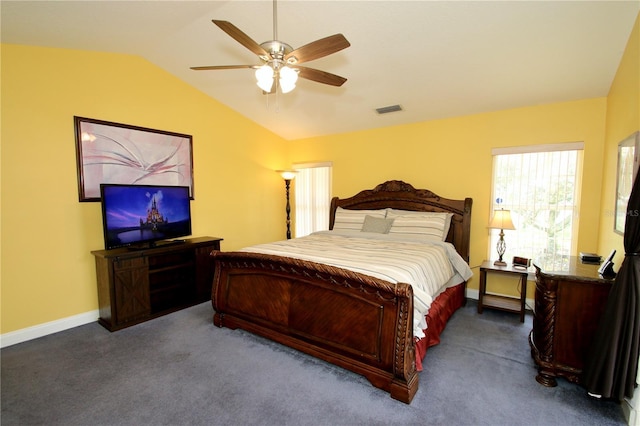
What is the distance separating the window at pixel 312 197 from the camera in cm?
538

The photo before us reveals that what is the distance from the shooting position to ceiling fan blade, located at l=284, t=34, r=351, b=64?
1.88m

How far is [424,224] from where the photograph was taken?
12.4ft

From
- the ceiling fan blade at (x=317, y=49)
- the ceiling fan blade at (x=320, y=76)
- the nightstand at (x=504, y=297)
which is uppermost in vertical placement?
the ceiling fan blade at (x=317, y=49)

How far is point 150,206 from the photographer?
3402 millimetres

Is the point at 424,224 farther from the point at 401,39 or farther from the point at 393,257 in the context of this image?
the point at 401,39

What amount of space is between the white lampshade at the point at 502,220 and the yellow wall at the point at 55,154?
4.15 m

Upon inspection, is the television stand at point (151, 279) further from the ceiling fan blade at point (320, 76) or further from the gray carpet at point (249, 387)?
the ceiling fan blade at point (320, 76)

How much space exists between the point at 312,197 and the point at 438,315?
3.32 meters

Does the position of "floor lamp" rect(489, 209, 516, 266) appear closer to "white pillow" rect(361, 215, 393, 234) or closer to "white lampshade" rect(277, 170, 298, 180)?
"white pillow" rect(361, 215, 393, 234)

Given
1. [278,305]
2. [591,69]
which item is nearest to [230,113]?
[278,305]

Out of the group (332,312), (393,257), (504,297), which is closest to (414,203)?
(504,297)

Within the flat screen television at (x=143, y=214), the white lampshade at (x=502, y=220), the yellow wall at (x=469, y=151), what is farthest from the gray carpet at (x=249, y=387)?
the yellow wall at (x=469, y=151)

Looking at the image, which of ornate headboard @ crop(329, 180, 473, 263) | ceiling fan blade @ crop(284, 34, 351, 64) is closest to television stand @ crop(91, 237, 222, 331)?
ornate headboard @ crop(329, 180, 473, 263)

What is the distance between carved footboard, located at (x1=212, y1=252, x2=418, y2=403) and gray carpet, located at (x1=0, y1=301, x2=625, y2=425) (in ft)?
0.42
